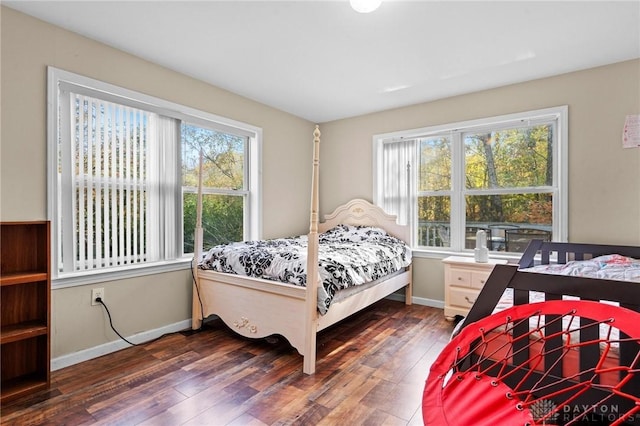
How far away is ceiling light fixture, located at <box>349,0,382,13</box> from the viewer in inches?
72.3

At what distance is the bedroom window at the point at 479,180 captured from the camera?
309 centimetres

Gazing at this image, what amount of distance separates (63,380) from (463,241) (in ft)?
11.9

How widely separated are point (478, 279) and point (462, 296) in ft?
0.74

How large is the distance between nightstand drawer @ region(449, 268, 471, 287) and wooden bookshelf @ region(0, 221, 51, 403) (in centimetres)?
319

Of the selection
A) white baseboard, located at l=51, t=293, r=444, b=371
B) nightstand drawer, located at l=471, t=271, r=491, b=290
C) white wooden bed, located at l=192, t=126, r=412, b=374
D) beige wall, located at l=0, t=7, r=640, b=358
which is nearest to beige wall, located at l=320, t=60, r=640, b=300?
beige wall, located at l=0, t=7, r=640, b=358

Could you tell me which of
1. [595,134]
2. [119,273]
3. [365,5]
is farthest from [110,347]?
[595,134]

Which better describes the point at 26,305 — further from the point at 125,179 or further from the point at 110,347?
the point at 125,179

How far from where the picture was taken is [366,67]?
2795mm

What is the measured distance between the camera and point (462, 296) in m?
3.09

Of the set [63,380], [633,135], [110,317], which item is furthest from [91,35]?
[633,135]

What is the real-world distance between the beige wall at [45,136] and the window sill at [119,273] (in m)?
0.04

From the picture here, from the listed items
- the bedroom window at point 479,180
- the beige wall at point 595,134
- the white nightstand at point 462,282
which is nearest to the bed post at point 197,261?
the bedroom window at point 479,180

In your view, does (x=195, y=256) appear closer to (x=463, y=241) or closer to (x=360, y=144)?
(x=360, y=144)

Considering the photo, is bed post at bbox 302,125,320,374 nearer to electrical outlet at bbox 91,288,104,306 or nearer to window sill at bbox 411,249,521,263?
electrical outlet at bbox 91,288,104,306
